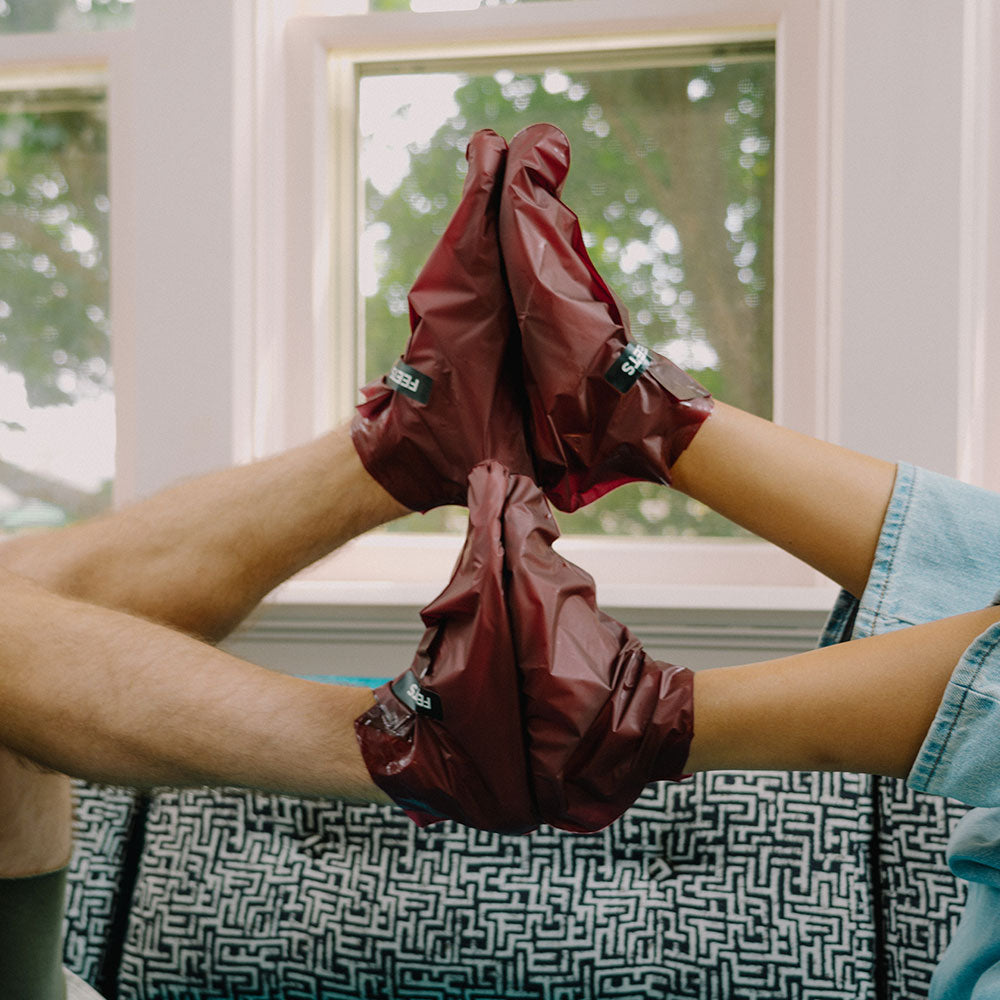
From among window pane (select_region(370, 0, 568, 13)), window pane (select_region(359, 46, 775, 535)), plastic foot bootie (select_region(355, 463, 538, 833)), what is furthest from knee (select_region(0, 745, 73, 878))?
window pane (select_region(370, 0, 568, 13))

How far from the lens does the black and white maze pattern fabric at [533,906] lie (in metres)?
1.02

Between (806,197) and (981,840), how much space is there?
984 mm

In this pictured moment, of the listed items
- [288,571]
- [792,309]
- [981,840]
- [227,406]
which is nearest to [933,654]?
[981,840]

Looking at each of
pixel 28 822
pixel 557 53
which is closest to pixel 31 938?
pixel 28 822

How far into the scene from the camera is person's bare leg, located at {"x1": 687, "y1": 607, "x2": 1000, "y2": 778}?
692 millimetres

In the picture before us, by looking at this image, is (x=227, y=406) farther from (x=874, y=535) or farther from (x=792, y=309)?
(x=874, y=535)

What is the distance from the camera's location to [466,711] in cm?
68

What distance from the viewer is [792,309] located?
1.46m

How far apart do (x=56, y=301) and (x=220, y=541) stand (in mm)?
883

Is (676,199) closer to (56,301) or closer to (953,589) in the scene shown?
(953,589)

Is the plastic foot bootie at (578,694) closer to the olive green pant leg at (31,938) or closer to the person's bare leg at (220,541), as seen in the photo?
the person's bare leg at (220,541)

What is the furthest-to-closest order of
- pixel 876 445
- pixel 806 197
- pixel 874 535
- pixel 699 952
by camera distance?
pixel 806 197
pixel 876 445
pixel 699 952
pixel 874 535

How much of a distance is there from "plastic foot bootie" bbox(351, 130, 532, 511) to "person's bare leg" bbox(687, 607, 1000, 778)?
1.00 ft

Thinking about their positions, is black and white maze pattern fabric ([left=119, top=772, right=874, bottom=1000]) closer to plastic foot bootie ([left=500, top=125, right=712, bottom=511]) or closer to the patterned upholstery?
the patterned upholstery
